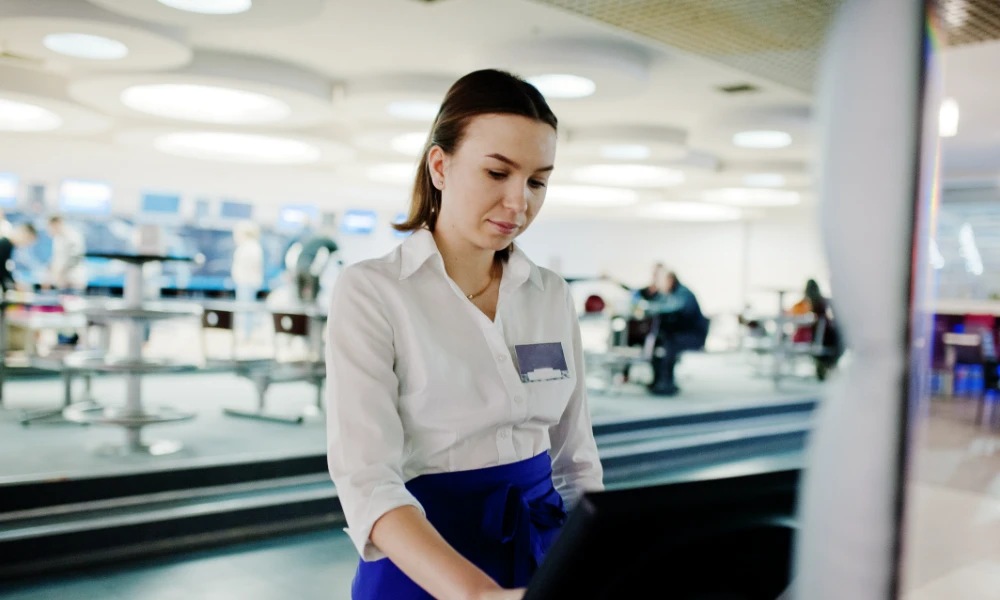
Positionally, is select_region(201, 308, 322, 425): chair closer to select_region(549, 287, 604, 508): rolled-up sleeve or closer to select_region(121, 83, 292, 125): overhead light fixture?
select_region(121, 83, 292, 125): overhead light fixture

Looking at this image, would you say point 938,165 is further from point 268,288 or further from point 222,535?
point 268,288

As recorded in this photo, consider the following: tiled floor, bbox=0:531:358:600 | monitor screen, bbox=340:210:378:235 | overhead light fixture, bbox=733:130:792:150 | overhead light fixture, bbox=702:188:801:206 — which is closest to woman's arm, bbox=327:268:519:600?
tiled floor, bbox=0:531:358:600

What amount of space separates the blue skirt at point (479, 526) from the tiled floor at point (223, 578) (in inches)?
94.2

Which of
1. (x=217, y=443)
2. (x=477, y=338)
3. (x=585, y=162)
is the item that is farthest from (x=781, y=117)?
(x=477, y=338)

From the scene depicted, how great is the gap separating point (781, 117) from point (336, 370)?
29.5 feet

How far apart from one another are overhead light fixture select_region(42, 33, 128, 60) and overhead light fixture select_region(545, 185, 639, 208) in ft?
27.9

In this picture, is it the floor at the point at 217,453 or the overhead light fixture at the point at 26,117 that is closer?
the floor at the point at 217,453

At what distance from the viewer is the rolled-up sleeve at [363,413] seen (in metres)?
0.90

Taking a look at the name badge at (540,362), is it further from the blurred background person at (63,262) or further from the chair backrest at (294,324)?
the blurred background person at (63,262)

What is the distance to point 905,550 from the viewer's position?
0.61 m

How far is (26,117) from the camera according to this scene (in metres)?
8.34

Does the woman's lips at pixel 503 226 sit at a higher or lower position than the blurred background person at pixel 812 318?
higher

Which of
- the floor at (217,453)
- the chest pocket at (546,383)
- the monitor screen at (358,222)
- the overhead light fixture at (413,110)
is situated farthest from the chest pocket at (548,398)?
the monitor screen at (358,222)

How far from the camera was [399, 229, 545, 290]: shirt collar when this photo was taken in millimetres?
1052
